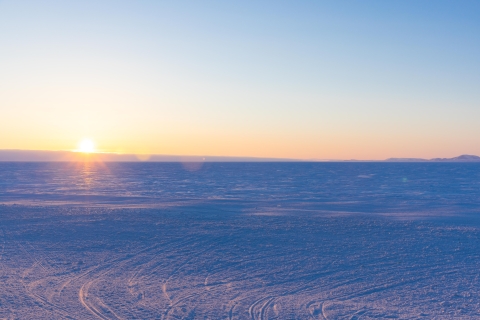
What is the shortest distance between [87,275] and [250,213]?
47.2 feet

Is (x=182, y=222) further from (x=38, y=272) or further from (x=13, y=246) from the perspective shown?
(x=38, y=272)

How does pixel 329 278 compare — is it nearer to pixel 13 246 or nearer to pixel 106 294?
pixel 106 294

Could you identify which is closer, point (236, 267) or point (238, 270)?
point (238, 270)

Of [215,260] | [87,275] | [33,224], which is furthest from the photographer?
[33,224]

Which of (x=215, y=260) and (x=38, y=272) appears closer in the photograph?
(x=38, y=272)

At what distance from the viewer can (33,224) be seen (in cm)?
2066

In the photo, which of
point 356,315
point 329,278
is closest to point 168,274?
point 329,278

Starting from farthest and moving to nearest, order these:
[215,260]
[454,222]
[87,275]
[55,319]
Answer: [454,222]
[215,260]
[87,275]
[55,319]

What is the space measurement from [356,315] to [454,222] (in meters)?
15.2

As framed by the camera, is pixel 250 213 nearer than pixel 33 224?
No

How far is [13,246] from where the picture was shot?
16031mm

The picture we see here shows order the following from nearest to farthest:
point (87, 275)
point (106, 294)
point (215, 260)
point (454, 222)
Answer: point (106, 294) → point (87, 275) → point (215, 260) → point (454, 222)

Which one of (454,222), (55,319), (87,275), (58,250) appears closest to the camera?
(55,319)

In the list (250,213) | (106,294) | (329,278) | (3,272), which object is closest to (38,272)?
(3,272)
